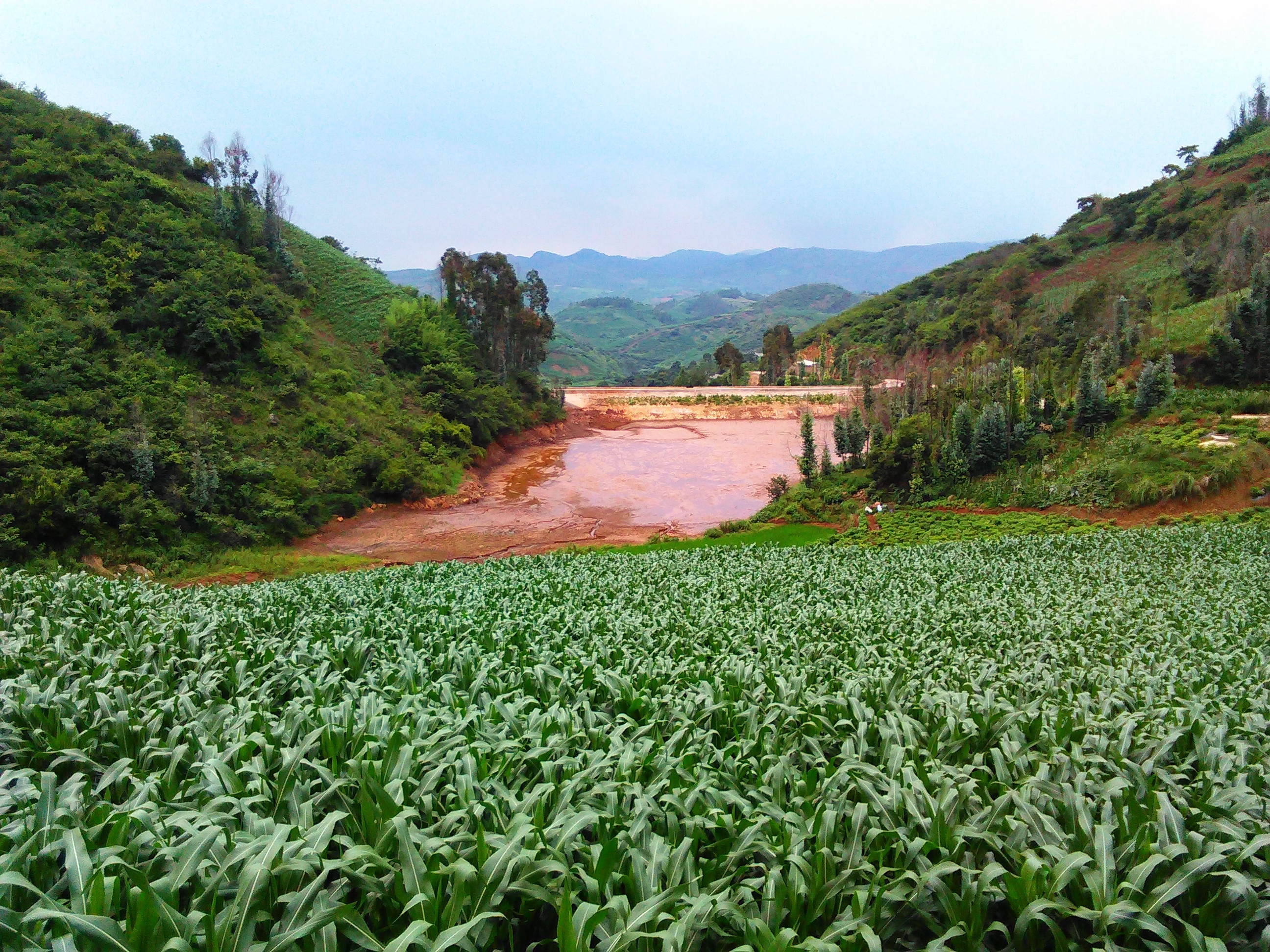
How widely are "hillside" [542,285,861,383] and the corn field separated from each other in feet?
287

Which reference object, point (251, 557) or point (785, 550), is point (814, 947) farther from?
→ point (251, 557)

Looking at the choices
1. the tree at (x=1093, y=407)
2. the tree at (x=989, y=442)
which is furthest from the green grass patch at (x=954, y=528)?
the tree at (x=1093, y=407)

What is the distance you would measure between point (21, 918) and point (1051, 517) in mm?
20488

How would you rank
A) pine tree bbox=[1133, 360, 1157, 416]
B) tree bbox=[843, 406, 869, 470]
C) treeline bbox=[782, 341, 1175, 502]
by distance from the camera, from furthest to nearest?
1. tree bbox=[843, 406, 869, 470]
2. treeline bbox=[782, 341, 1175, 502]
3. pine tree bbox=[1133, 360, 1157, 416]

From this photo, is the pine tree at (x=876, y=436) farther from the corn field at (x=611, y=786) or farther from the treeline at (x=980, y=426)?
the corn field at (x=611, y=786)

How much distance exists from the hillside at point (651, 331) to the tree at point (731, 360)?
28.0 meters

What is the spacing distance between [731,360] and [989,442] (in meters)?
46.3

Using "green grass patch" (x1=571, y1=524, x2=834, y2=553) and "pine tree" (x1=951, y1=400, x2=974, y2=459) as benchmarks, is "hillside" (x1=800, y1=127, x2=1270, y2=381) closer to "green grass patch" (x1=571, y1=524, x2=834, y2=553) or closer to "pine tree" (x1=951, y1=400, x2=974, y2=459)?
"pine tree" (x1=951, y1=400, x2=974, y2=459)

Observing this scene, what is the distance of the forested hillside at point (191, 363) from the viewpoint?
16.1 m

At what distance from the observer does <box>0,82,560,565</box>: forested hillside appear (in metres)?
16.1

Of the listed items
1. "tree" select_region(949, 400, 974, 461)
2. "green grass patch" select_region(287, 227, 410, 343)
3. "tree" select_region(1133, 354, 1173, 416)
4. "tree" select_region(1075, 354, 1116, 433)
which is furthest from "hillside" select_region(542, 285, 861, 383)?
"tree" select_region(1133, 354, 1173, 416)

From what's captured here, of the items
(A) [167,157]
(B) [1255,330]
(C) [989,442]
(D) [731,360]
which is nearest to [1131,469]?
(C) [989,442]

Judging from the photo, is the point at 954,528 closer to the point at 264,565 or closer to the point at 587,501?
the point at 587,501

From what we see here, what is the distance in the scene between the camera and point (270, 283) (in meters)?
30.4
